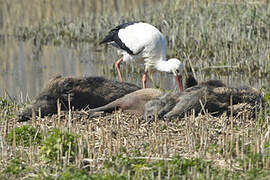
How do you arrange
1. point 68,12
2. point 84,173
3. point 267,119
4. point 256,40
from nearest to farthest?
point 84,173 < point 267,119 < point 256,40 < point 68,12

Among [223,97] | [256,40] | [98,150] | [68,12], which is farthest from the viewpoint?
[68,12]

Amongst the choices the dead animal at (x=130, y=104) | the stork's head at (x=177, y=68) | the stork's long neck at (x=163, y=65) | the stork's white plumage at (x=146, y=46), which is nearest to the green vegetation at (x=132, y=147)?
the dead animal at (x=130, y=104)

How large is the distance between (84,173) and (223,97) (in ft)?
9.56

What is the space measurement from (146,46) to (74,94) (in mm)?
3433

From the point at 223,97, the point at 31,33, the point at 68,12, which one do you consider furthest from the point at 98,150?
the point at 68,12

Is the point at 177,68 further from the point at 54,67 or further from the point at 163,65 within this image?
the point at 54,67

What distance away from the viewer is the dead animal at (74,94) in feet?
23.4

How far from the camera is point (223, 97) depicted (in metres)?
7.16

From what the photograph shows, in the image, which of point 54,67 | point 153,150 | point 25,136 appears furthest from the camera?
point 54,67

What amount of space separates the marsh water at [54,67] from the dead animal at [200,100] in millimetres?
4217

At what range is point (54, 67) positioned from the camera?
1416cm

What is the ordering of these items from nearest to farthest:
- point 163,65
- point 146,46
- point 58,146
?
point 58,146 < point 163,65 < point 146,46

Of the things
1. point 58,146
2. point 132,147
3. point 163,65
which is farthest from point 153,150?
point 163,65

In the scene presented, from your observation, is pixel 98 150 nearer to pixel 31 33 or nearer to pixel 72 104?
pixel 72 104
